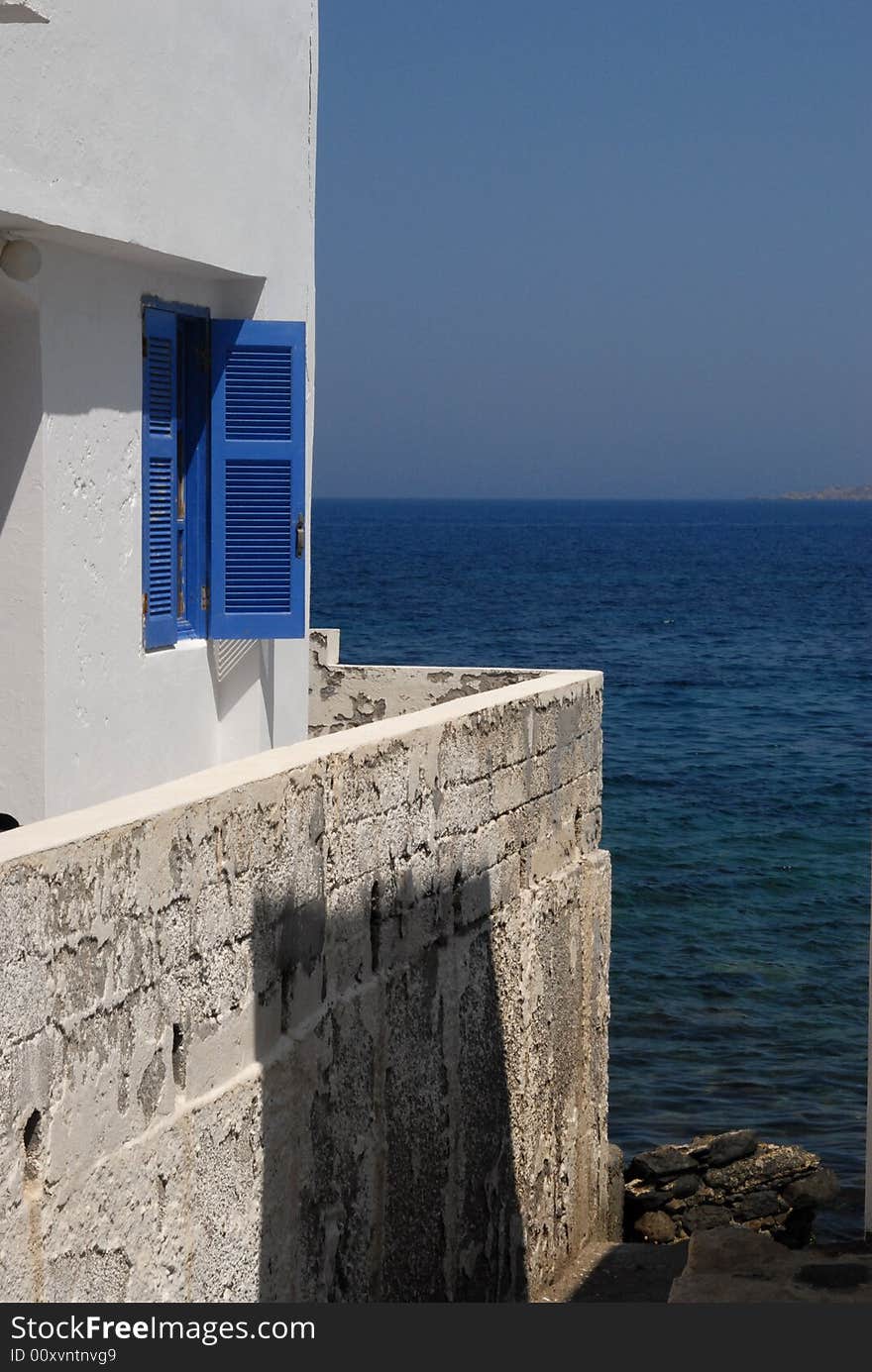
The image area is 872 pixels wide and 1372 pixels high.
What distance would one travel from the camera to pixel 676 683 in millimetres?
41406

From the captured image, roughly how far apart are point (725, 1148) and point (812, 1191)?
2.04ft

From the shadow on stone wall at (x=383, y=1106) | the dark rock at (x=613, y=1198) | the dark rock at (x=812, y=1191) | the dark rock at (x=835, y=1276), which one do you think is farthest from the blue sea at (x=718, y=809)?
the dark rock at (x=835, y=1276)

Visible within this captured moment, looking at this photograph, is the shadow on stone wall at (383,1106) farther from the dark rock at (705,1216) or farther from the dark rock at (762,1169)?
the dark rock at (762,1169)

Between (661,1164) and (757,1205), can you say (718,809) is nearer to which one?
(757,1205)

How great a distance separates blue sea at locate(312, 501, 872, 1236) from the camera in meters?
14.7

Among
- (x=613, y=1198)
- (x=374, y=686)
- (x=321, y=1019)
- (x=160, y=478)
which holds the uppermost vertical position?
(x=160, y=478)

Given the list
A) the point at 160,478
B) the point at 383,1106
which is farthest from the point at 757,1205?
the point at 160,478

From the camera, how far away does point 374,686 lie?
9859 millimetres

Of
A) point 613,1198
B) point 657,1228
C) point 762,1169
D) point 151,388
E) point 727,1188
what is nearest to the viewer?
point 151,388

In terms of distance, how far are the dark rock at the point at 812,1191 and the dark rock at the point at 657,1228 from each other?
1111mm

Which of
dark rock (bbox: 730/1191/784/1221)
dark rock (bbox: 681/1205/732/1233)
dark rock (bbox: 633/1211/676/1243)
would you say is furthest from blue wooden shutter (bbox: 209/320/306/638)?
dark rock (bbox: 730/1191/784/1221)

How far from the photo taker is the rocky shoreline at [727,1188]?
11.4 metres

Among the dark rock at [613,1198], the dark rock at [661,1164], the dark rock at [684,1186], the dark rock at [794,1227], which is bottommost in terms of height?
the dark rock at [794,1227]

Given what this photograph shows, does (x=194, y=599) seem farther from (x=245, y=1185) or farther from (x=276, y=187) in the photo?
(x=245, y=1185)
